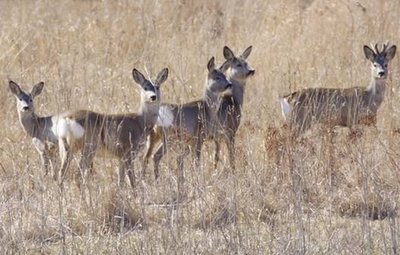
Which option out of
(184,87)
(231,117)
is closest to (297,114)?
(231,117)

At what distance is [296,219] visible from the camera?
22.9 ft

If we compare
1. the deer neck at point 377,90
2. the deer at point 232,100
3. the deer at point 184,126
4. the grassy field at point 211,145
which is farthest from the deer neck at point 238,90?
the deer neck at point 377,90

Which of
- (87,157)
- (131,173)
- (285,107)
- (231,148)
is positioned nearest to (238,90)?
(285,107)

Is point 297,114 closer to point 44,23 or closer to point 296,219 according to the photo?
point 296,219

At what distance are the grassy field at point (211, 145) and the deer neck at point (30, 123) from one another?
0.16 metres

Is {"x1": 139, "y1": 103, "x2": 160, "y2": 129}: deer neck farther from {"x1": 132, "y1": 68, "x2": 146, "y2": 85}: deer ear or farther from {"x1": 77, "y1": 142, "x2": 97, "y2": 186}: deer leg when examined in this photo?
{"x1": 77, "y1": 142, "x2": 97, "y2": 186}: deer leg

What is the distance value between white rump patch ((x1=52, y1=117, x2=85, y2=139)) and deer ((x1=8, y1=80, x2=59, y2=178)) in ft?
0.27

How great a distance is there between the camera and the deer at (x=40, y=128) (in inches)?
360

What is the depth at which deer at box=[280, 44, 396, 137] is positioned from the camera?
30.8 feet

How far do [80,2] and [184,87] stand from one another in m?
5.83

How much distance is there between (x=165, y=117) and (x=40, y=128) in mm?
970

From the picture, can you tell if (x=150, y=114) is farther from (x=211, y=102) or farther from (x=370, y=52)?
(x=370, y=52)

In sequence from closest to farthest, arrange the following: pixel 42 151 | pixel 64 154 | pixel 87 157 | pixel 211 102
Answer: pixel 87 157 < pixel 64 154 < pixel 42 151 < pixel 211 102

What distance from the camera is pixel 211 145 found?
9.95 meters
